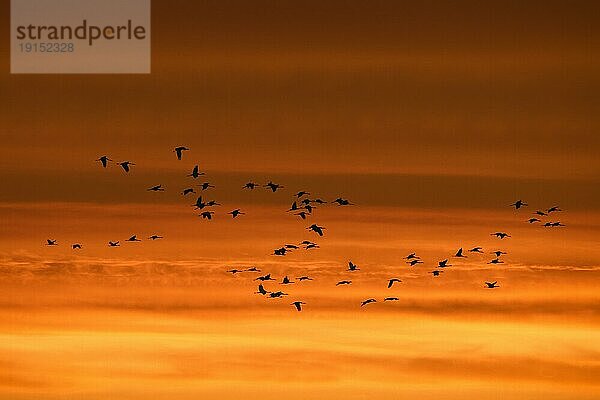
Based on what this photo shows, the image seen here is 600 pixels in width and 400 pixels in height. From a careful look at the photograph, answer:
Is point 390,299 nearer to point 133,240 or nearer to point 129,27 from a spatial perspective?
point 133,240

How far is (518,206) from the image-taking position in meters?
107

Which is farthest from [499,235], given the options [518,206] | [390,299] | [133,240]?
[133,240]

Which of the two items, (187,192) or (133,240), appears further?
(133,240)

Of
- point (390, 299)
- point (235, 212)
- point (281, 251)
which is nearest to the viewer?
point (281, 251)

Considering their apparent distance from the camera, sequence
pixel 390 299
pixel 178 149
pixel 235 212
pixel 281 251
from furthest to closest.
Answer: pixel 390 299, pixel 235 212, pixel 281 251, pixel 178 149

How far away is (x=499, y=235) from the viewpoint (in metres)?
111

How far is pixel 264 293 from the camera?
113875 mm

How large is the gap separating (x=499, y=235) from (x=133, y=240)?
1946 centimetres

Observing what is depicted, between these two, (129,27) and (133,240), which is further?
(133,240)

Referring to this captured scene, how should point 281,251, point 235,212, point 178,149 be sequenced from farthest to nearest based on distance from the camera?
point 235,212 → point 281,251 → point 178,149

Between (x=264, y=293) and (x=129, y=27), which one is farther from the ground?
(x=129, y=27)

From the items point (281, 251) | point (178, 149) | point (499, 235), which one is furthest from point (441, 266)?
point (178, 149)

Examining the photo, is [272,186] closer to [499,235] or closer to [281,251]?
[281,251]

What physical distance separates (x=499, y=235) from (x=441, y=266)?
5220 millimetres
